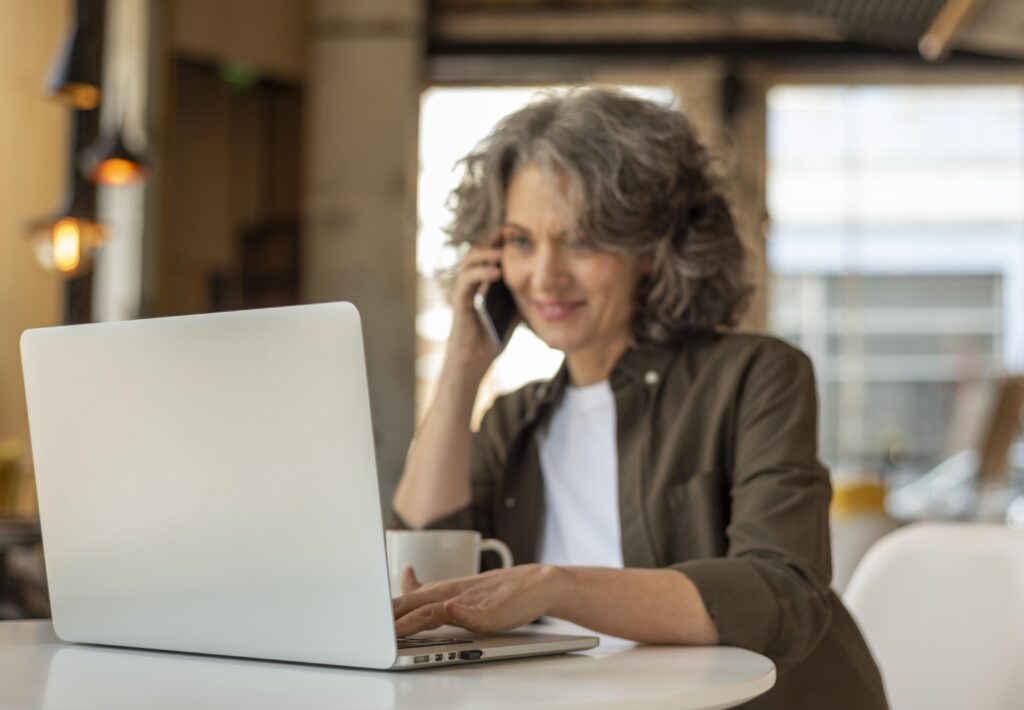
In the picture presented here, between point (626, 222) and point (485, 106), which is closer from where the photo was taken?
point (626, 222)

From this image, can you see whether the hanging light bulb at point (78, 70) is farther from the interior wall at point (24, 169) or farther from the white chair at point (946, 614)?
the white chair at point (946, 614)

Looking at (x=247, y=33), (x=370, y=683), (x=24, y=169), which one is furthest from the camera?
(x=247, y=33)

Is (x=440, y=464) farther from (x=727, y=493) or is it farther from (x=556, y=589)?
(x=556, y=589)

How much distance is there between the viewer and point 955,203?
8805 mm

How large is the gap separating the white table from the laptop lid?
3cm

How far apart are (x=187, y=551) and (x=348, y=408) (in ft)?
0.72

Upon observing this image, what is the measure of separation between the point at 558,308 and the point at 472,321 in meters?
0.14

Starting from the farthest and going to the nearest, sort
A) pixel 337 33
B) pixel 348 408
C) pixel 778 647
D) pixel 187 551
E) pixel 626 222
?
pixel 337 33
pixel 626 222
pixel 778 647
pixel 187 551
pixel 348 408

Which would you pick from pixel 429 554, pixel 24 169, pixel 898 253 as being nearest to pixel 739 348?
pixel 429 554

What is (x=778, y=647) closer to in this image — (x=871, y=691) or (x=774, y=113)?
(x=871, y=691)

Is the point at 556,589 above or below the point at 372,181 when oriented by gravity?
below

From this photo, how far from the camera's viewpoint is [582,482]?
1788 mm

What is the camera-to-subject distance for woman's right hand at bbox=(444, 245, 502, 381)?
1.86 m

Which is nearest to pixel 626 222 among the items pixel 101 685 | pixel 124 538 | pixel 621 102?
pixel 621 102
